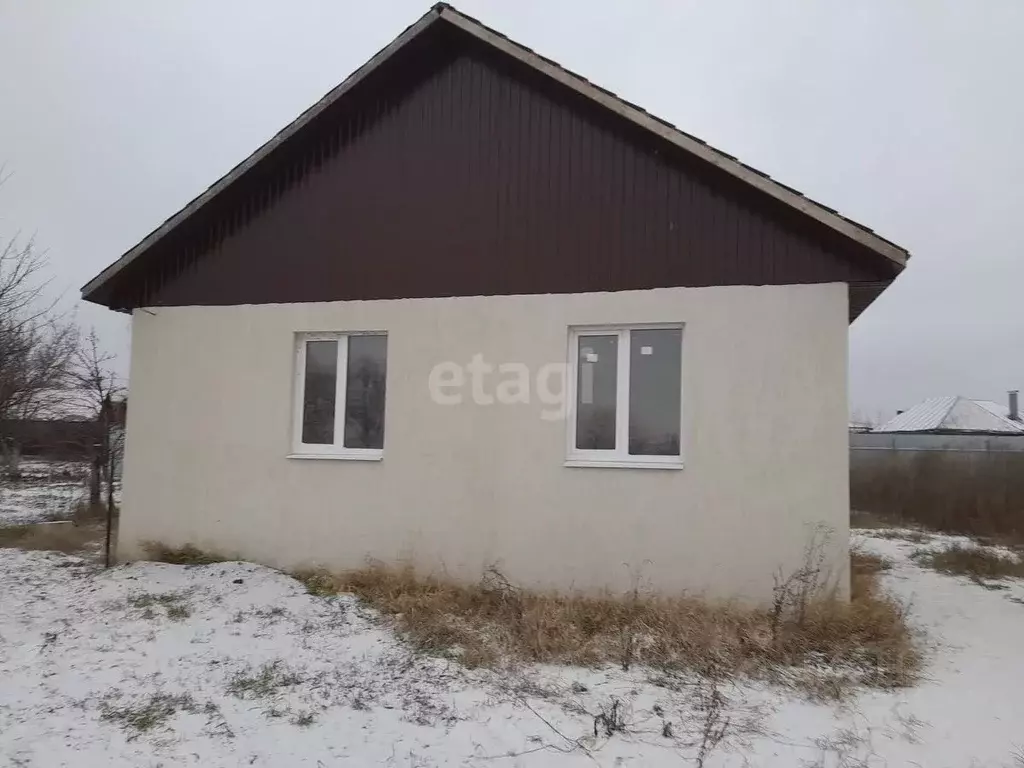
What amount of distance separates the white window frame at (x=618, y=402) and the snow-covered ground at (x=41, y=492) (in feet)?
37.4

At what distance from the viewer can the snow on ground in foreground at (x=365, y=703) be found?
14.4 ft

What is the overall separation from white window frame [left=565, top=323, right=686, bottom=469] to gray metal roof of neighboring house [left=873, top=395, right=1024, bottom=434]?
114ft

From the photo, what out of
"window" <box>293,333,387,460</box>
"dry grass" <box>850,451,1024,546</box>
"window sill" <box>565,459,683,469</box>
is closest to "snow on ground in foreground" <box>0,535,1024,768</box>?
"window" <box>293,333,387,460</box>

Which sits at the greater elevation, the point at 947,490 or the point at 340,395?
the point at 340,395

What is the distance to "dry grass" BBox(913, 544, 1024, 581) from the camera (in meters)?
10.5

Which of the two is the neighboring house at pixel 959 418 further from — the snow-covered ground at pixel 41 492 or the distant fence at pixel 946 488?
the snow-covered ground at pixel 41 492

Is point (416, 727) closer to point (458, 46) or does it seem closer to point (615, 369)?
point (615, 369)

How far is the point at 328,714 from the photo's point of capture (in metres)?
4.89

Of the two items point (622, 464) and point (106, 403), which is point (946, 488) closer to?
point (622, 464)

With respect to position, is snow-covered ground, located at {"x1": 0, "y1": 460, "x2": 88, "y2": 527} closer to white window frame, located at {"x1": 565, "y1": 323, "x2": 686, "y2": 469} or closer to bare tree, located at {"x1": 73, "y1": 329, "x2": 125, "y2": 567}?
bare tree, located at {"x1": 73, "y1": 329, "x2": 125, "y2": 567}

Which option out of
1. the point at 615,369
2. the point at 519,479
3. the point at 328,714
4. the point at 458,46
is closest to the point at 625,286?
the point at 615,369

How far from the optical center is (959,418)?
1522 inches

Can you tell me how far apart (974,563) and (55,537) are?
1389 cm

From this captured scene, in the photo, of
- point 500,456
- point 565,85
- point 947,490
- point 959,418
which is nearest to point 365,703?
point 500,456
